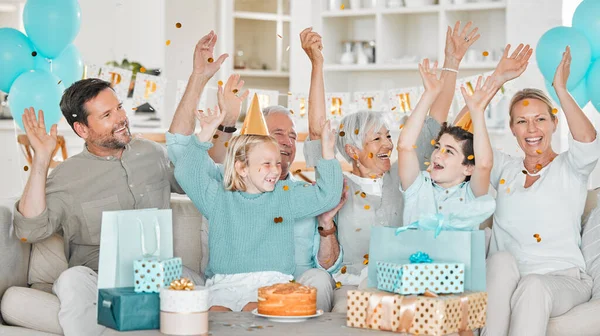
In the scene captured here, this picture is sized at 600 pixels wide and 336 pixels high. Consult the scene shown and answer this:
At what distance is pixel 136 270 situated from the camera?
2.05 m

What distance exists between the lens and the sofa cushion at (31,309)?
8.13 feet

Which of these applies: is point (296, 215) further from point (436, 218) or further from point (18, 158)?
point (18, 158)

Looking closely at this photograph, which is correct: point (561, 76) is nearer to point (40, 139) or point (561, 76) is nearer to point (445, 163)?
point (445, 163)

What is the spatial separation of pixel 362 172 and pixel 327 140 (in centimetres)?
37

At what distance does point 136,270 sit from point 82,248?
0.73 m

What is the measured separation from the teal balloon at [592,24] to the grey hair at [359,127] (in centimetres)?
88

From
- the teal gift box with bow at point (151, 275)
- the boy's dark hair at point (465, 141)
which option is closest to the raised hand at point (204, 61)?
the boy's dark hair at point (465, 141)

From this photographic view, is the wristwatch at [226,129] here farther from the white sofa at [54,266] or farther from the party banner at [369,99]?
the party banner at [369,99]

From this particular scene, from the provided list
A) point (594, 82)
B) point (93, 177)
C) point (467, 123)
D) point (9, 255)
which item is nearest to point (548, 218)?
point (467, 123)

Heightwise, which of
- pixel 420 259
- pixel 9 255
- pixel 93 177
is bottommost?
pixel 9 255

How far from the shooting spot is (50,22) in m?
3.28

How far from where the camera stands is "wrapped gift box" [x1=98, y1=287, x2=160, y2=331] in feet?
6.47

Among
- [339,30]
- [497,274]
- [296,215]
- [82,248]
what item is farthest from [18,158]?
[497,274]

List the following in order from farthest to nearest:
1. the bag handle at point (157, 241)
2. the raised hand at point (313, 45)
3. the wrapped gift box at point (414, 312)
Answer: the raised hand at point (313, 45)
the bag handle at point (157, 241)
the wrapped gift box at point (414, 312)
